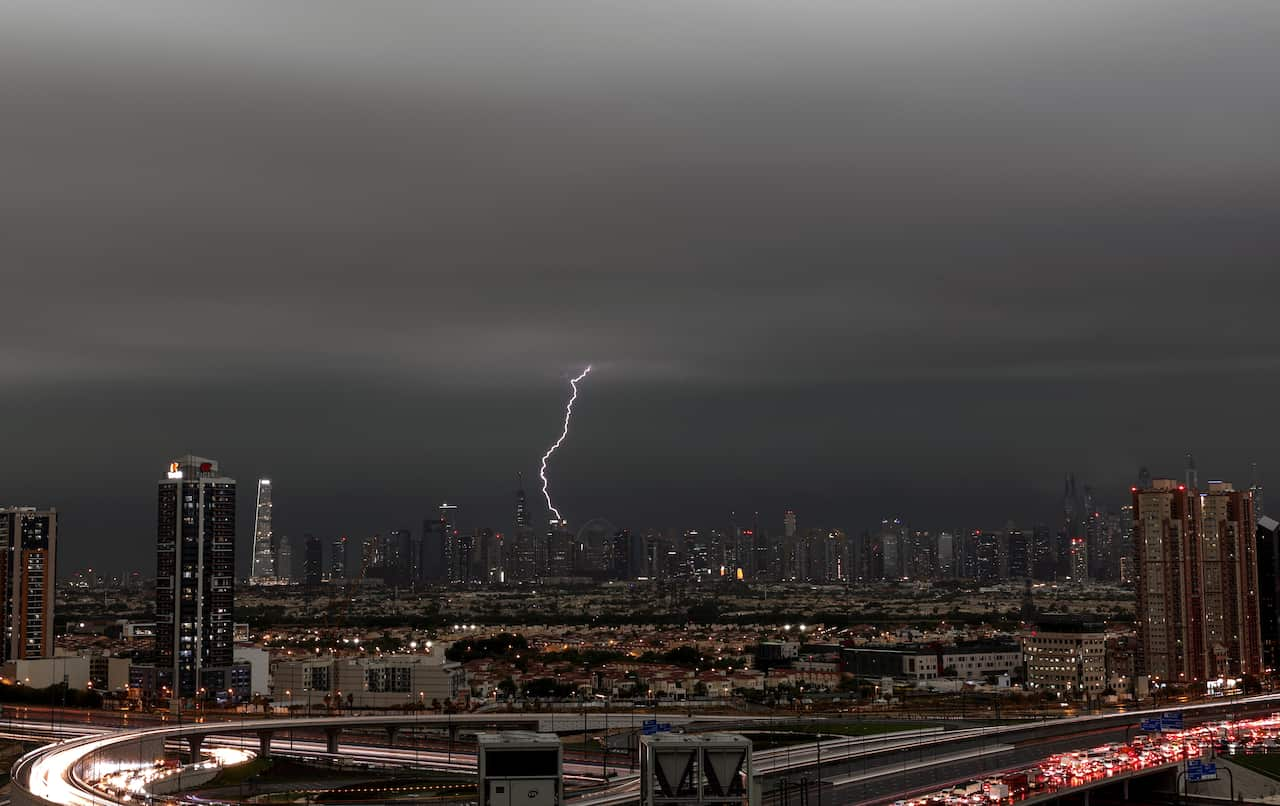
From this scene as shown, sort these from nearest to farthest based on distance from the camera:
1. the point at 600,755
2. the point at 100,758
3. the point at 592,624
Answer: the point at 100,758, the point at 600,755, the point at 592,624

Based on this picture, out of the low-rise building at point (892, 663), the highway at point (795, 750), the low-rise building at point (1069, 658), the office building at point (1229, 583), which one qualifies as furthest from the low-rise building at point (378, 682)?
the office building at point (1229, 583)

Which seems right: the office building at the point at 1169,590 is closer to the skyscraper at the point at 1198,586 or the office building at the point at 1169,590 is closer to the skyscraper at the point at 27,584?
the skyscraper at the point at 1198,586

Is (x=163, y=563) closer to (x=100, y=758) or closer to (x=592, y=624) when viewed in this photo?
(x=100, y=758)

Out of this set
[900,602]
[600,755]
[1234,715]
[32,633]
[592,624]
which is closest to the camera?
[600,755]

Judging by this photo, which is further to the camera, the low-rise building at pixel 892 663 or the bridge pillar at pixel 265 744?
the low-rise building at pixel 892 663

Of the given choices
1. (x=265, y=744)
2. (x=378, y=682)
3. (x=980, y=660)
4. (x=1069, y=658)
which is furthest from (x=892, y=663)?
(x=265, y=744)

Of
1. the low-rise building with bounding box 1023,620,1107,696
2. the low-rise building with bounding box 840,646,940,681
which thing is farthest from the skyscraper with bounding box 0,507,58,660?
the low-rise building with bounding box 1023,620,1107,696

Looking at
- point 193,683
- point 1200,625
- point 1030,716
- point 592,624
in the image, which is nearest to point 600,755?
point 1030,716
